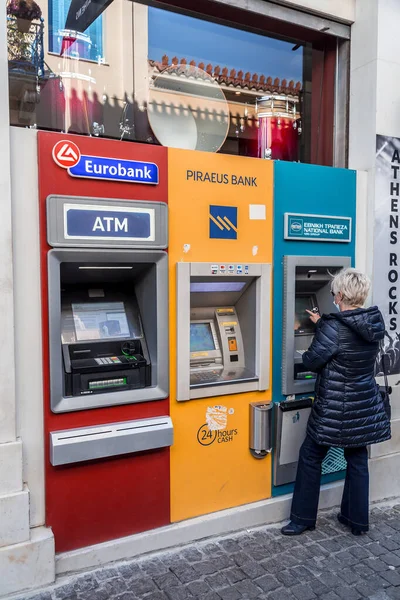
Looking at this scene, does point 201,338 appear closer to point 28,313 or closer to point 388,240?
point 28,313

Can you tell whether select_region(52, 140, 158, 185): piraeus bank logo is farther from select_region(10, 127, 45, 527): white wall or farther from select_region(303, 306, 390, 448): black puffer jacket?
select_region(303, 306, 390, 448): black puffer jacket

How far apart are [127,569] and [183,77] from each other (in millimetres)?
3473

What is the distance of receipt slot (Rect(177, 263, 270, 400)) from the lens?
11.2ft

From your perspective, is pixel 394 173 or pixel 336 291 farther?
pixel 394 173

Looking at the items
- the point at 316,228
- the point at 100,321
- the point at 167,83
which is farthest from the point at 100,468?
the point at 167,83

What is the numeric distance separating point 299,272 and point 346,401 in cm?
107

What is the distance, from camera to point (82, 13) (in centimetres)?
342

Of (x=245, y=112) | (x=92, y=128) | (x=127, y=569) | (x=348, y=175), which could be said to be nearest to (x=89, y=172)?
(x=92, y=128)

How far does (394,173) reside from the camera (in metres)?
4.16

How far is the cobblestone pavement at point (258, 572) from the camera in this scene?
2.81 m

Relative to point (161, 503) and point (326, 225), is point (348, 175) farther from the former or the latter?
point (161, 503)

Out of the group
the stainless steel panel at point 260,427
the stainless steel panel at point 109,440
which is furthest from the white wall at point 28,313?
the stainless steel panel at point 260,427

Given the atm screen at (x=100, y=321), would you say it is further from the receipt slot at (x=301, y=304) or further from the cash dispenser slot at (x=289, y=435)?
the cash dispenser slot at (x=289, y=435)

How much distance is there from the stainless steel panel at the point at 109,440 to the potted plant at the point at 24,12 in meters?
2.59
